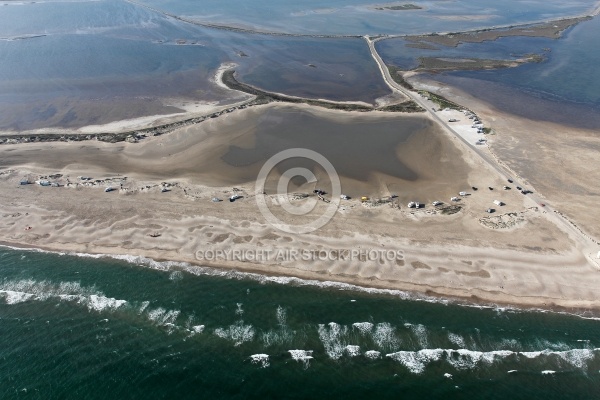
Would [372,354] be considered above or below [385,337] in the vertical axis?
below

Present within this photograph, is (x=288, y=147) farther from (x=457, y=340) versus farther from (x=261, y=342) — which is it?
(x=457, y=340)

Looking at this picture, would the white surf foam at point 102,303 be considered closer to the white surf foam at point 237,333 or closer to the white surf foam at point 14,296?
the white surf foam at point 14,296

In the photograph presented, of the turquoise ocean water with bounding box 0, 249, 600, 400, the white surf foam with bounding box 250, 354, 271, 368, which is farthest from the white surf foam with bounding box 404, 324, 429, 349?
the white surf foam with bounding box 250, 354, 271, 368

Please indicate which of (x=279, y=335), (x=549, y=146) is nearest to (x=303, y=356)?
(x=279, y=335)

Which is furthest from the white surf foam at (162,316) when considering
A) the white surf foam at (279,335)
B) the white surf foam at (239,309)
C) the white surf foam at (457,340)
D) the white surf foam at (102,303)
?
the white surf foam at (457,340)

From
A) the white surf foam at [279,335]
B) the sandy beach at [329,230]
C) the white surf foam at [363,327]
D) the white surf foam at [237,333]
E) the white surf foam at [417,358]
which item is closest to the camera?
the white surf foam at [417,358]

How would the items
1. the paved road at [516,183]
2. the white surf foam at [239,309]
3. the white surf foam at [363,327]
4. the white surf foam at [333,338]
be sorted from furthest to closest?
the paved road at [516,183] < the white surf foam at [239,309] < the white surf foam at [363,327] < the white surf foam at [333,338]
